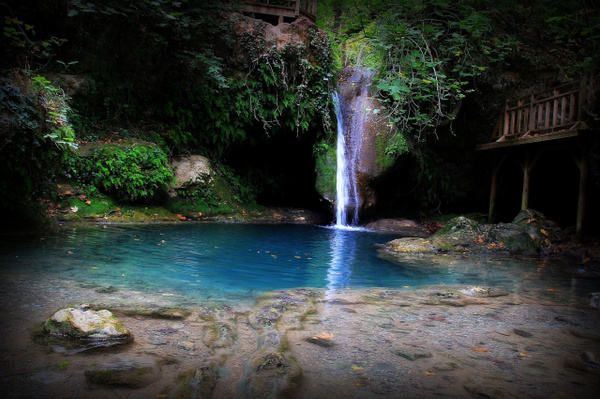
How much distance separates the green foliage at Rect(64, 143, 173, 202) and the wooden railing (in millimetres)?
11189

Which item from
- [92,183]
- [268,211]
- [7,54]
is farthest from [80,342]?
[268,211]

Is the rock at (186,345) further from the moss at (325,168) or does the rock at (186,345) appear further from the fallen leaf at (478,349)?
the moss at (325,168)

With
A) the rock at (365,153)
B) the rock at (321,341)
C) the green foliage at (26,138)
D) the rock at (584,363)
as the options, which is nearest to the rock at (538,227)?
the rock at (365,153)

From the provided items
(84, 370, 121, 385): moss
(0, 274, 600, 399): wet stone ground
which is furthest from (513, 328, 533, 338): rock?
(84, 370, 121, 385): moss

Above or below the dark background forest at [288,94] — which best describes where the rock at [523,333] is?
below

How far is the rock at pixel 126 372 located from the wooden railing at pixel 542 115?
10881 millimetres

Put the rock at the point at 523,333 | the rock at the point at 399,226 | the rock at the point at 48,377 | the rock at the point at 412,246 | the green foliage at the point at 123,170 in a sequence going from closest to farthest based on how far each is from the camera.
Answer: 1. the rock at the point at 48,377
2. the rock at the point at 523,333
3. the rock at the point at 412,246
4. the green foliage at the point at 123,170
5. the rock at the point at 399,226

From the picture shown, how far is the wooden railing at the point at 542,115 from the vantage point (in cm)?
962

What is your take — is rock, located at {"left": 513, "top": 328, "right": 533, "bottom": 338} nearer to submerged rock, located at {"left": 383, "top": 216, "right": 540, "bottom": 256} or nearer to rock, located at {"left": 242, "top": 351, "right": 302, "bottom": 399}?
rock, located at {"left": 242, "top": 351, "right": 302, "bottom": 399}

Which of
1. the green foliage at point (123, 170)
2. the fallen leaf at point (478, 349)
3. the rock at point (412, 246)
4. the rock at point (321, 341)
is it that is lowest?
the rock at point (321, 341)

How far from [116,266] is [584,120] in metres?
11.2

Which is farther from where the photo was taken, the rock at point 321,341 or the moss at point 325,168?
the moss at point 325,168

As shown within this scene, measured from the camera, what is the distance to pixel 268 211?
45.1ft

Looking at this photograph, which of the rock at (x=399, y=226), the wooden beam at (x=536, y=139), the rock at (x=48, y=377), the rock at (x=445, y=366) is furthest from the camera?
the rock at (x=399, y=226)
